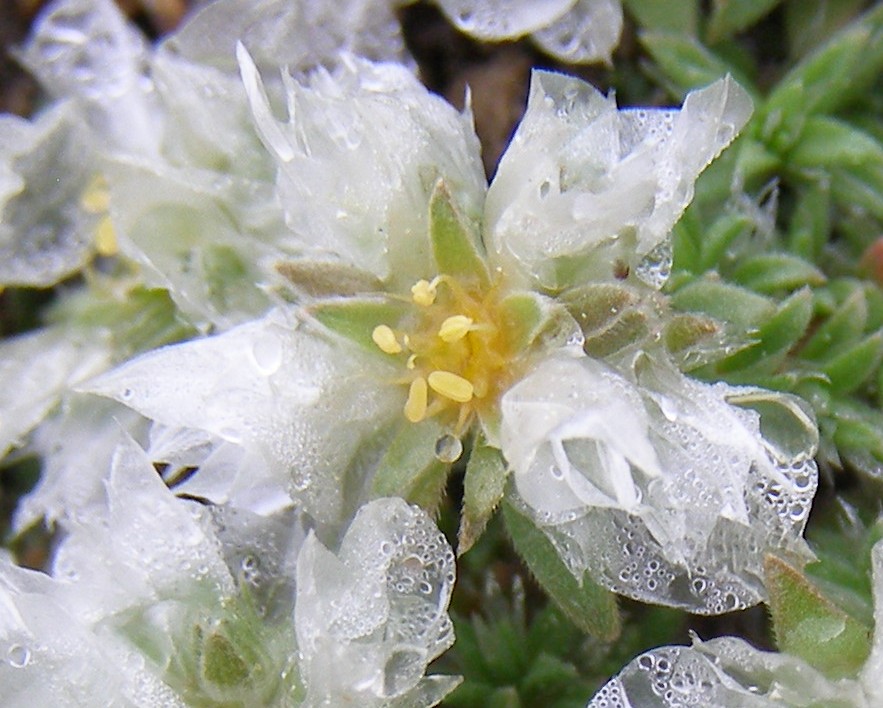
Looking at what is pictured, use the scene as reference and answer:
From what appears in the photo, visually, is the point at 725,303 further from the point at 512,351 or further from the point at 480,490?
the point at 480,490

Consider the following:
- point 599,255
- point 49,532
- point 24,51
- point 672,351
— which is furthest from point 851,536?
point 24,51

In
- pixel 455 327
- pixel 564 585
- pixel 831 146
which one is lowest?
pixel 564 585

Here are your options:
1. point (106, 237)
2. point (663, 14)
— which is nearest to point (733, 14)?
point (663, 14)

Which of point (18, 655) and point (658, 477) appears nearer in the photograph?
point (658, 477)

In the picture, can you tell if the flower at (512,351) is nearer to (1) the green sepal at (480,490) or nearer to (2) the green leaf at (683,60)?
(1) the green sepal at (480,490)

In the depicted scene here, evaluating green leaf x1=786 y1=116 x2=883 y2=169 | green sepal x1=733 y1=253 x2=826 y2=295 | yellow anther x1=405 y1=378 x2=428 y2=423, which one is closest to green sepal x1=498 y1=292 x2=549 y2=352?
yellow anther x1=405 y1=378 x2=428 y2=423

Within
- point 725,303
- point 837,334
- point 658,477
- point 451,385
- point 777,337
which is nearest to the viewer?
point 658,477
